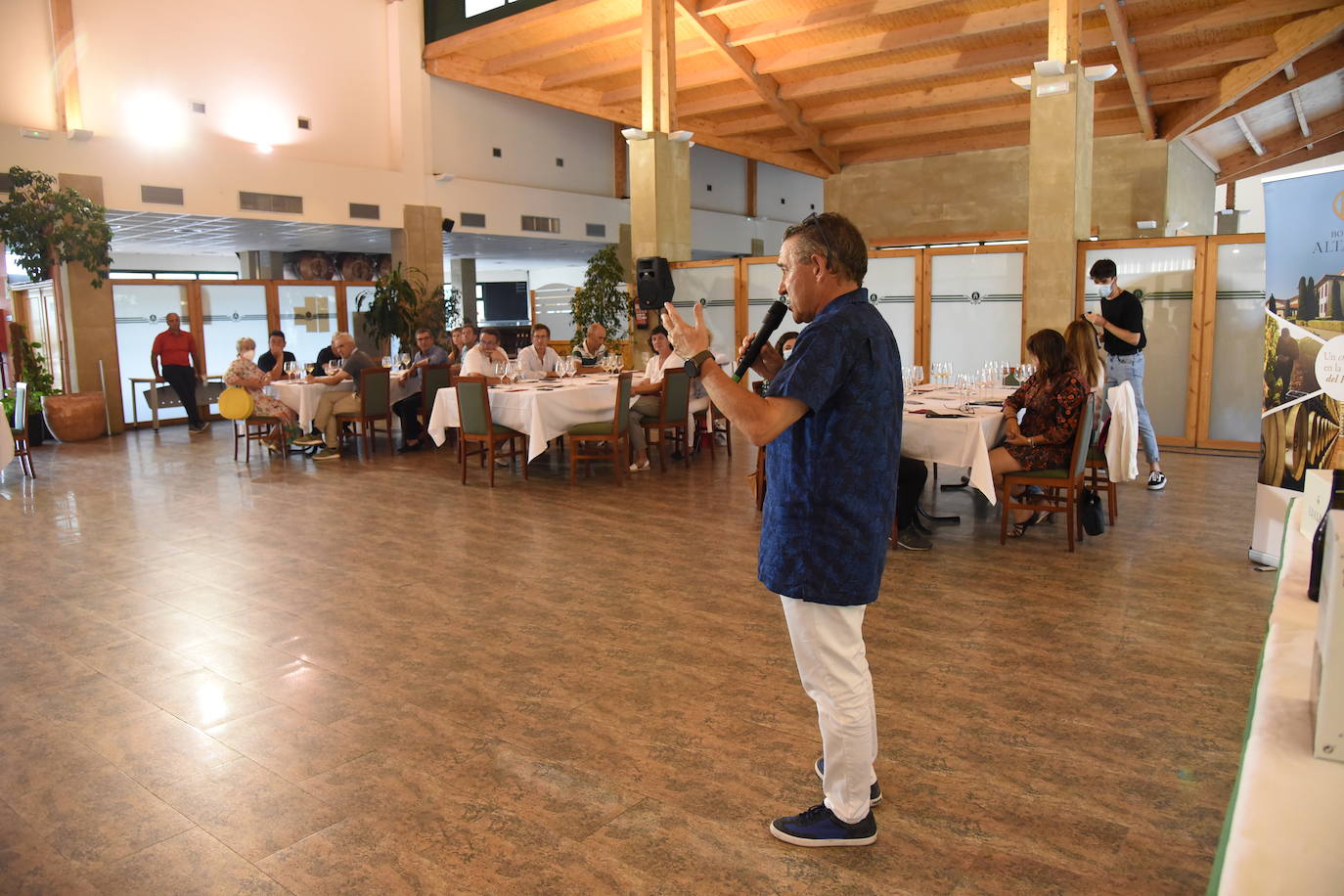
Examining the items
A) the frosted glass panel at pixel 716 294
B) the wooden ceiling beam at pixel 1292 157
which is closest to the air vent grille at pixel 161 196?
the frosted glass panel at pixel 716 294

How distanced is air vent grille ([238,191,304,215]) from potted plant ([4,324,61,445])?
2.97 m

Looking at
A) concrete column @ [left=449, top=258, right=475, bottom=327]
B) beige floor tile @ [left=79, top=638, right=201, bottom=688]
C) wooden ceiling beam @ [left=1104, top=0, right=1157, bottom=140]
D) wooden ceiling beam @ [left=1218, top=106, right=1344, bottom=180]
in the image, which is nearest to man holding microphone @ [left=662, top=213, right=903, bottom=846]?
beige floor tile @ [left=79, top=638, right=201, bottom=688]

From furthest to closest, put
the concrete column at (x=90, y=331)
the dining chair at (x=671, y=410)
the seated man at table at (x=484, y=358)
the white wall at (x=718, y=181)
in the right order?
the white wall at (x=718, y=181) → the concrete column at (x=90, y=331) → the seated man at table at (x=484, y=358) → the dining chair at (x=671, y=410)

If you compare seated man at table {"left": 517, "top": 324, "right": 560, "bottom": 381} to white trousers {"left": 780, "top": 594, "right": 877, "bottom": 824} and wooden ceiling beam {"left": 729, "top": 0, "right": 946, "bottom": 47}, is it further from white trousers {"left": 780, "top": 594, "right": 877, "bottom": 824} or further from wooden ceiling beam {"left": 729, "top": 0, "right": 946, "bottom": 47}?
white trousers {"left": 780, "top": 594, "right": 877, "bottom": 824}

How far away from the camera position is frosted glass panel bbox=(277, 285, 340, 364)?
1390 centimetres

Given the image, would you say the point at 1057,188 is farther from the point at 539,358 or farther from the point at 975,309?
the point at 539,358

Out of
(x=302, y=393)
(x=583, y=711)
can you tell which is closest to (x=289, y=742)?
(x=583, y=711)

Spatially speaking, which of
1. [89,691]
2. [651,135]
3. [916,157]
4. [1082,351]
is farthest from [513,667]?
[916,157]

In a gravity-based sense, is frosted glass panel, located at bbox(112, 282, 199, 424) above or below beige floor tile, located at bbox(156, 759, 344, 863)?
above

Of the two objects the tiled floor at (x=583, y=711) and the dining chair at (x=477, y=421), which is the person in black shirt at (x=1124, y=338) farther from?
the dining chair at (x=477, y=421)

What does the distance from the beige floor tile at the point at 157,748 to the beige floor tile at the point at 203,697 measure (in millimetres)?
66

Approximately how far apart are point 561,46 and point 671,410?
7.39m

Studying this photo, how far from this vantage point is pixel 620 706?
3.24 meters

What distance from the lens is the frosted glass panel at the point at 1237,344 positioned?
846 centimetres
